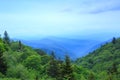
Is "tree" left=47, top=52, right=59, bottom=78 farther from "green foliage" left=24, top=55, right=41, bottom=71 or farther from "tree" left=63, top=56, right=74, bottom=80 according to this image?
"tree" left=63, top=56, right=74, bottom=80

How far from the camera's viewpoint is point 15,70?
7994 centimetres

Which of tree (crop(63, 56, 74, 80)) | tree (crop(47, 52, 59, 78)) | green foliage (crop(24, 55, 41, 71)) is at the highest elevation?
green foliage (crop(24, 55, 41, 71))

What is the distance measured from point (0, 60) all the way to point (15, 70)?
5959 mm

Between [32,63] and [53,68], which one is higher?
[32,63]

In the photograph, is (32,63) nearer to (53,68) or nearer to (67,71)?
(53,68)

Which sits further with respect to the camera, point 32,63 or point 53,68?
point 32,63

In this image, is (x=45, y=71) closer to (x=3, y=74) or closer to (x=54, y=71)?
(x=54, y=71)

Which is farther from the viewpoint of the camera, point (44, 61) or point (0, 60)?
point (44, 61)

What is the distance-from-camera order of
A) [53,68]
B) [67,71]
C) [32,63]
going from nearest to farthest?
1. [67,71]
2. [53,68]
3. [32,63]

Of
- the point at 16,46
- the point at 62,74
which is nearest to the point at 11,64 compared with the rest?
the point at 62,74

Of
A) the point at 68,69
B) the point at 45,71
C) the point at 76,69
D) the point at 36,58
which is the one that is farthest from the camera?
the point at 76,69

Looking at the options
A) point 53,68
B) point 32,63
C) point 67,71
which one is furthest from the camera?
point 32,63

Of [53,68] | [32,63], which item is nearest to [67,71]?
[53,68]

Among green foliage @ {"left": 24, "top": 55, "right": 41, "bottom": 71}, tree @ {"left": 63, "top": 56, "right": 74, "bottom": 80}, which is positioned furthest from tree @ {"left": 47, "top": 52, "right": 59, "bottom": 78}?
tree @ {"left": 63, "top": 56, "right": 74, "bottom": 80}
